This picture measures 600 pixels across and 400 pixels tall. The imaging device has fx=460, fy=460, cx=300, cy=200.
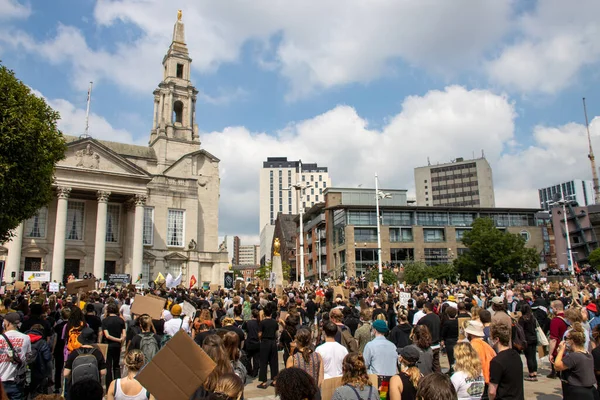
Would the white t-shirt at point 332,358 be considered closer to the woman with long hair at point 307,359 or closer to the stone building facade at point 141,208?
the woman with long hair at point 307,359

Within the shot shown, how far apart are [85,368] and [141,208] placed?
143 feet

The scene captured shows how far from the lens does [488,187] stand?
124 metres

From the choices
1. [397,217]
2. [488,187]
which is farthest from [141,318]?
[488,187]

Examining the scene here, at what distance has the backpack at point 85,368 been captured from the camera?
6477mm

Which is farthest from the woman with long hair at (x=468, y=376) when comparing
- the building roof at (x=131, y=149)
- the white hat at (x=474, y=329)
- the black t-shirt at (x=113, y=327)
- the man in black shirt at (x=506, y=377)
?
the building roof at (x=131, y=149)

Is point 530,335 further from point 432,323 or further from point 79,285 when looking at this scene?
point 79,285

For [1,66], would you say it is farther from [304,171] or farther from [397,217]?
[304,171]

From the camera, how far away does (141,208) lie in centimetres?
4791

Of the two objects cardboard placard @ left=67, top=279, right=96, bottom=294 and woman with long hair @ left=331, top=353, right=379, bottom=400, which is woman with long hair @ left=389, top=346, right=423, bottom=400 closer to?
woman with long hair @ left=331, top=353, right=379, bottom=400

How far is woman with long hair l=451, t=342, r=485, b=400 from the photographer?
5574 mm

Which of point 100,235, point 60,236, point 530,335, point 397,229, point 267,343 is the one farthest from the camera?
point 397,229

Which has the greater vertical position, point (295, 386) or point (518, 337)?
point (295, 386)

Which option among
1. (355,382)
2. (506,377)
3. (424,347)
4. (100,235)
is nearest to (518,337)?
(424,347)

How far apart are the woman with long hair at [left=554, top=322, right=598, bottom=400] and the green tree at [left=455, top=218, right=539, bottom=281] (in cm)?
5883
